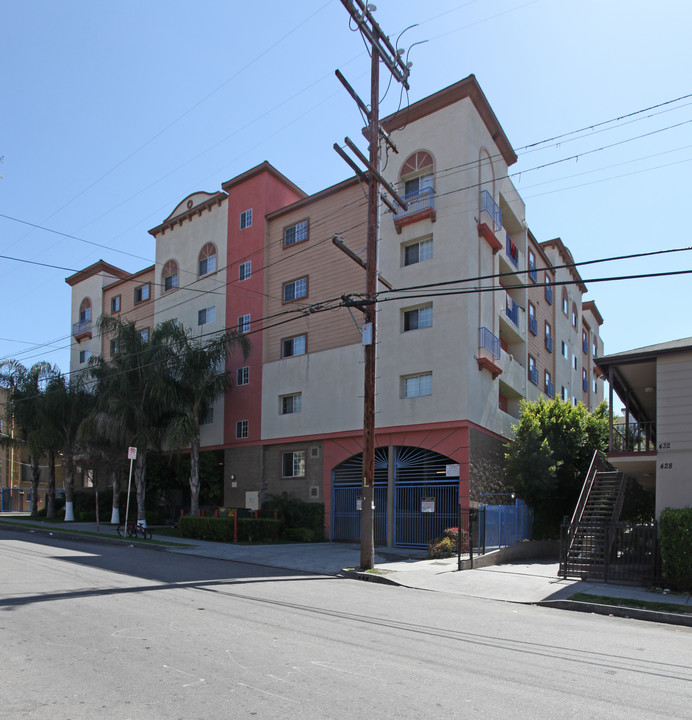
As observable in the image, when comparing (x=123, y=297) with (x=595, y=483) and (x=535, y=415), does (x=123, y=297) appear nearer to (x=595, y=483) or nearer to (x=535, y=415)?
(x=535, y=415)

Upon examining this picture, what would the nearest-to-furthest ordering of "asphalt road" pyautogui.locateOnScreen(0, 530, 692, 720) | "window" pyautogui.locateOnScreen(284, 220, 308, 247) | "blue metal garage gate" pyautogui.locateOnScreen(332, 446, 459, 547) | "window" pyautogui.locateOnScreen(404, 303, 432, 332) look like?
1. "asphalt road" pyautogui.locateOnScreen(0, 530, 692, 720)
2. "blue metal garage gate" pyautogui.locateOnScreen(332, 446, 459, 547)
3. "window" pyautogui.locateOnScreen(404, 303, 432, 332)
4. "window" pyautogui.locateOnScreen(284, 220, 308, 247)

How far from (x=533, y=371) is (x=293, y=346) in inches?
491

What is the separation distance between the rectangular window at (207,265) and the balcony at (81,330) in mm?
12690

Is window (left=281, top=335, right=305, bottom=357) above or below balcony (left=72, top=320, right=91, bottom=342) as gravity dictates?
below

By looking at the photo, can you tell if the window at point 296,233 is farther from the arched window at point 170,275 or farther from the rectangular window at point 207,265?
the arched window at point 170,275

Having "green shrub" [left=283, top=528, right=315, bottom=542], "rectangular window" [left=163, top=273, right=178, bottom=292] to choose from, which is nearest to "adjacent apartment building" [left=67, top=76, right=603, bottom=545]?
"rectangular window" [left=163, top=273, right=178, bottom=292]

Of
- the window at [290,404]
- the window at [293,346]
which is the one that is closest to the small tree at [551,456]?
the window at [290,404]

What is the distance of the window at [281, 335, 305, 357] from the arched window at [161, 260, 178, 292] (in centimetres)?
970

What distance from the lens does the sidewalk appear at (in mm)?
12758

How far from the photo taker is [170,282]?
36969 millimetres

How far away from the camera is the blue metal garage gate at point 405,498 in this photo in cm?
2328

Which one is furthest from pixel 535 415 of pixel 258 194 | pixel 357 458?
pixel 258 194

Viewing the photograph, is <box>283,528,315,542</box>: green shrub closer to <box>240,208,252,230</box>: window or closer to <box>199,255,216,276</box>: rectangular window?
<box>199,255,216,276</box>: rectangular window

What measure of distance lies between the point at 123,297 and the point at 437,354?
2459 centimetres
